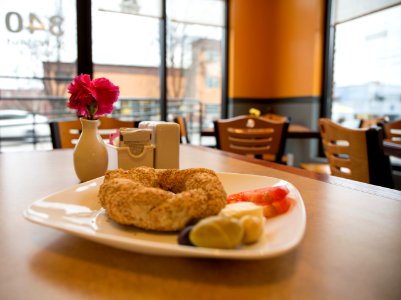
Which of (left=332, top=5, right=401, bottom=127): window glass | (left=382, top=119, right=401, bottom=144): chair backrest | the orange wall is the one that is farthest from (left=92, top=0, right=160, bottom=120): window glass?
(left=382, top=119, right=401, bottom=144): chair backrest

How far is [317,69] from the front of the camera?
14.1 feet

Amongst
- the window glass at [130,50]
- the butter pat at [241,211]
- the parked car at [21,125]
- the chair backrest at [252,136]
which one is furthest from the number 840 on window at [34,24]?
the butter pat at [241,211]

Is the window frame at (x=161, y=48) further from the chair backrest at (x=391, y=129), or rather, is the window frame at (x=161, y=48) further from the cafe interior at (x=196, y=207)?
the chair backrest at (x=391, y=129)

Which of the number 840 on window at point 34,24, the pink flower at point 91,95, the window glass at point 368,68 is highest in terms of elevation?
the number 840 on window at point 34,24

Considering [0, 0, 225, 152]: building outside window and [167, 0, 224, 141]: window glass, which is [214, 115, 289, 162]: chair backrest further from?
[167, 0, 224, 141]: window glass

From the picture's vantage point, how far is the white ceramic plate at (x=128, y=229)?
1.13ft

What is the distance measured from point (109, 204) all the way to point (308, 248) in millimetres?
286

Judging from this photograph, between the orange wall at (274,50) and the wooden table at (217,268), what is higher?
the orange wall at (274,50)

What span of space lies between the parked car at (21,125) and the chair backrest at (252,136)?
2943mm

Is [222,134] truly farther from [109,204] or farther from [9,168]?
[109,204]

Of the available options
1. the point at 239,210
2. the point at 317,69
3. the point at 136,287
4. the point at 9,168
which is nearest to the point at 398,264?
the point at 239,210

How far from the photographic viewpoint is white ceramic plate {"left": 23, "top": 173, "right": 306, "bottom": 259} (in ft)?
1.13

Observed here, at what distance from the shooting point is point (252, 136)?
1994 millimetres

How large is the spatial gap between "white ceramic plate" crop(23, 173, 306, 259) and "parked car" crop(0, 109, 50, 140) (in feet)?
13.0
